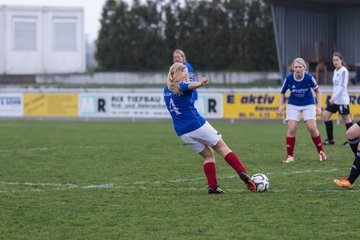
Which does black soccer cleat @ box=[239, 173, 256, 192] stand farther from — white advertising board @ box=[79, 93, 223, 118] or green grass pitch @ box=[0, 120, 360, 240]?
white advertising board @ box=[79, 93, 223, 118]

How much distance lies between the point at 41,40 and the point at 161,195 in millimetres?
42865

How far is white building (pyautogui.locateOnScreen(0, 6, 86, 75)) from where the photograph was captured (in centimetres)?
5075

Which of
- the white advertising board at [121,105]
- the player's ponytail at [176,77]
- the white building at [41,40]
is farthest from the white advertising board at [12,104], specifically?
the player's ponytail at [176,77]

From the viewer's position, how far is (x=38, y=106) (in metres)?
30.6

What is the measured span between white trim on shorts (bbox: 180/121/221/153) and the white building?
41450 mm

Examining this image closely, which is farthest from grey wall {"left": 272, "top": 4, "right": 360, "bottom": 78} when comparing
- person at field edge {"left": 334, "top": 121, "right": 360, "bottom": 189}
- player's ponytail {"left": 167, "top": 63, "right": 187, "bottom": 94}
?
player's ponytail {"left": 167, "top": 63, "right": 187, "bottom": 94}

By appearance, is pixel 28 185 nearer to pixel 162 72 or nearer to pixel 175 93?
pixel 175 93

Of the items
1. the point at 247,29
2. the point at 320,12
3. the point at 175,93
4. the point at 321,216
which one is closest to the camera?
the point at 321,216

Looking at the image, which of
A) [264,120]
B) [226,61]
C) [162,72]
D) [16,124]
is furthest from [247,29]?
[16,124]

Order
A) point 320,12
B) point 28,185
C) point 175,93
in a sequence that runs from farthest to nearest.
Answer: point 320,12 → point 28,185 → point 175,93

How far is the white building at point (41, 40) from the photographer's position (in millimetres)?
50750

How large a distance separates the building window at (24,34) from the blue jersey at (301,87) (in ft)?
126

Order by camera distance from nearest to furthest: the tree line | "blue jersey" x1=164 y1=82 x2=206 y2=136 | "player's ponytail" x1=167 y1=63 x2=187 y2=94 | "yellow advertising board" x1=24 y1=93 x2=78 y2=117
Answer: "player's ponytail" x1=167 y1=63 x2=187 y2=94 → "blue jersey" x1=164 y1=82 x2=206 y2=136 → "yellow advertising board" x1=24 y1=93 x2=78 y2=117 → the tree line

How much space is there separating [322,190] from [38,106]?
21.1 meters
